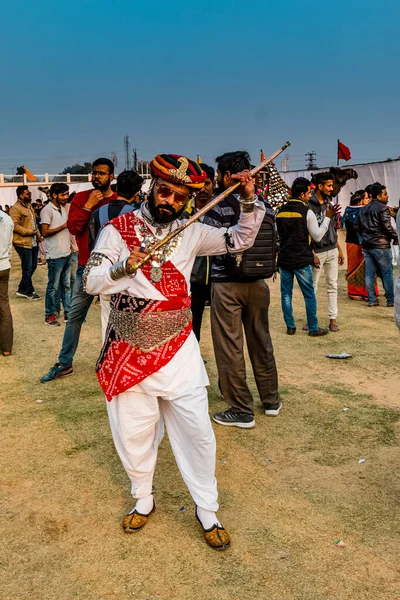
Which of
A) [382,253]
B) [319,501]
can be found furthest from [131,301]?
[382,253]

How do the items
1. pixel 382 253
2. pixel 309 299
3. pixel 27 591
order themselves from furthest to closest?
pixel 382 253, pixel 309 299, pixel 27 591

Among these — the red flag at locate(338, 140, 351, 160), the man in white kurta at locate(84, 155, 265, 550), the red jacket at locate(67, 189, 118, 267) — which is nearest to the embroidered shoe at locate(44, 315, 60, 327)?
the red jacket at locate(67, 189, 118, 267)

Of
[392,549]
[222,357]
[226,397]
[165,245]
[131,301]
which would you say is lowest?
[392,549]

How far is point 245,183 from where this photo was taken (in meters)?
2.92

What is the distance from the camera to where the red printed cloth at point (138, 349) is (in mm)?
2955

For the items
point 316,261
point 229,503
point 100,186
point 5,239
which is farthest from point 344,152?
point 229,503

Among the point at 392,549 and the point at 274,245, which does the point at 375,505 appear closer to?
the point at 392,549

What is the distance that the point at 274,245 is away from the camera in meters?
4.41

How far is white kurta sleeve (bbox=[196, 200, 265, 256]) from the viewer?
302 cm

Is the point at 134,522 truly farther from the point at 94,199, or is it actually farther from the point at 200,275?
the point at 94,199

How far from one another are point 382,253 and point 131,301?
21.6 feet

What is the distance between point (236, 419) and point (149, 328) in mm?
1875

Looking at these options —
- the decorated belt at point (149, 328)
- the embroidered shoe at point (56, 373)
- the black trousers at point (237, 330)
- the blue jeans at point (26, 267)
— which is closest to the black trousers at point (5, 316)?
the embroidered shoe at point (56, 373)

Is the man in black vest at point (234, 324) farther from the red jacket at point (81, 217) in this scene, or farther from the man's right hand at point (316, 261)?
the man's right hand at point (316, 261)
